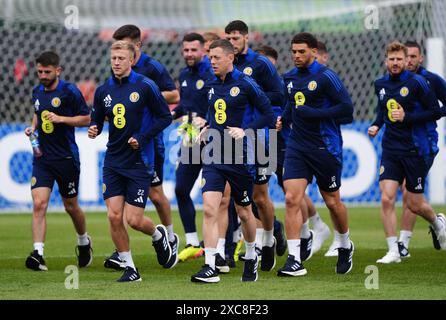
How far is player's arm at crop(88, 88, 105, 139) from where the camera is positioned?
974cm

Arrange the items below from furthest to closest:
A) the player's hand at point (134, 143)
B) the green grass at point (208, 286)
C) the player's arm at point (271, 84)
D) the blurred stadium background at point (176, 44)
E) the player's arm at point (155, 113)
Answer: the blurred stadium background at point (176, 44) < the player's arm at point (271, 84) < the player's arm at point (155, 113) < the player's hand at point (134, 143) < the green grass at point (208, 286)

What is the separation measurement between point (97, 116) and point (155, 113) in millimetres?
533

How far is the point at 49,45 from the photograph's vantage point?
20.5 meters

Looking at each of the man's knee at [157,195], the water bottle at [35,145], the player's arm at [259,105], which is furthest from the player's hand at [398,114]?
the water bottle at [35,145]

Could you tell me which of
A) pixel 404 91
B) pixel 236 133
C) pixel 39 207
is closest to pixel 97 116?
pixel 236 133

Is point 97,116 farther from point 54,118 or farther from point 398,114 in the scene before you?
point 398,114

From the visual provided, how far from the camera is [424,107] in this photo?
11812 mm

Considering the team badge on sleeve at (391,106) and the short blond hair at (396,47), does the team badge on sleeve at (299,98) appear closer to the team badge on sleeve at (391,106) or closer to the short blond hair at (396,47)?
the short blond hair at (396,47)

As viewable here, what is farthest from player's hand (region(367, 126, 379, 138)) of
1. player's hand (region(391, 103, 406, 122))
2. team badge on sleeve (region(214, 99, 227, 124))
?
team badge on sleeve (region(214, 99, 227, 124))

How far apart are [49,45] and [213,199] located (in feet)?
38.7

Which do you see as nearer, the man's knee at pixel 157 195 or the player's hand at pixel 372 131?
the player's hand at pixel 372 131

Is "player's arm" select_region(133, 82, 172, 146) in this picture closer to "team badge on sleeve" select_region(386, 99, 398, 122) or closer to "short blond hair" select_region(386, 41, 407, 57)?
"short blond hair" select_region(386, 41, 407, 57)

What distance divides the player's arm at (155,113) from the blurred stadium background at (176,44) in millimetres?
8238

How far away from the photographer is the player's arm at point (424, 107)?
458 inches
